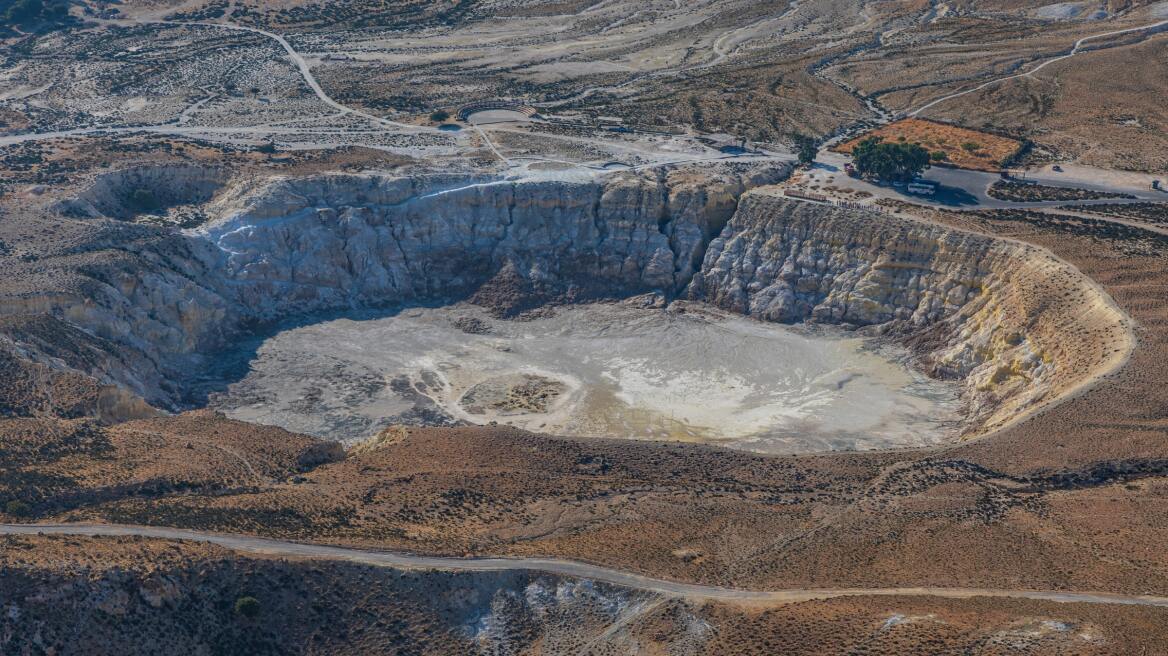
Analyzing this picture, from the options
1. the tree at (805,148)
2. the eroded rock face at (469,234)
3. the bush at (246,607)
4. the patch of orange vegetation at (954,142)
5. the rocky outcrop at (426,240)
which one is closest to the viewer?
the bush at (246,607)

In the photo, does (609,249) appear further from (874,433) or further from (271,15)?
(271,15)

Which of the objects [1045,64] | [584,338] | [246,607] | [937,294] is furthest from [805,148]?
[246,607]

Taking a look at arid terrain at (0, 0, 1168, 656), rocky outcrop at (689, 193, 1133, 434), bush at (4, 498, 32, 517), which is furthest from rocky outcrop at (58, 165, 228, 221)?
bush at (4, 498, 32, 517)

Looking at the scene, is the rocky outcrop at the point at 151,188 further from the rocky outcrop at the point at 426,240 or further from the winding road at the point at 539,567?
the winding road at the point at 539,567

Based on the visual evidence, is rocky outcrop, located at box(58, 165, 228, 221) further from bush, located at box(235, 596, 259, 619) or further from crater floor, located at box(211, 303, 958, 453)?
bush, located at box(235, 596, 259, 619)

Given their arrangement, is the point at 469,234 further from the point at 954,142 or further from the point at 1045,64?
the point at 1045,64

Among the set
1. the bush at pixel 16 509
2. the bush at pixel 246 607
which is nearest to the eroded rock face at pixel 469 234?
the bush at pixel 16 509

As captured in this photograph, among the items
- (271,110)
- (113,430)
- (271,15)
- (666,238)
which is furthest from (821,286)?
(271,15)
